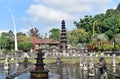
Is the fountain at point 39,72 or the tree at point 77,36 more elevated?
the tree at point 77,36

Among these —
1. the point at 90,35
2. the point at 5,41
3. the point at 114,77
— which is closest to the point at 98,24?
the point at 90,35

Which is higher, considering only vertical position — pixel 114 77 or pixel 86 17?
pixel 86 17

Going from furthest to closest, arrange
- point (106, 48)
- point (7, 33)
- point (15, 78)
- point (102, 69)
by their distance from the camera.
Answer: point (7, 33), point (106, 48), point (15, 78), point (102, 69)

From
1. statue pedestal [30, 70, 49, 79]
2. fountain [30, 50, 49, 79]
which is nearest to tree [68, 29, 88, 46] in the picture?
fountain [30, 50, 49, 79]

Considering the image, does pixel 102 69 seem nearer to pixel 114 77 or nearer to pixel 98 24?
pixel 114 77

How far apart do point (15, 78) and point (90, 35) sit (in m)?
131

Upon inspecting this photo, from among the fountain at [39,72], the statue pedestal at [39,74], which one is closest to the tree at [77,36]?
Answer: the fountain at [39,72]

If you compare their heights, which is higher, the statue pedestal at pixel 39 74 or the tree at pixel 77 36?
the tree at pixel 77 36

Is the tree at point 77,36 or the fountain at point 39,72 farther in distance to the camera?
the tree at point 77,36

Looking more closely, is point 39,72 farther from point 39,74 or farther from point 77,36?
point 77,36

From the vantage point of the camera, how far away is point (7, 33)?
640 feet

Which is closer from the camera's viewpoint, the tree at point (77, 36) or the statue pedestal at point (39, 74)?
the statue pedestal at point (39, 74)

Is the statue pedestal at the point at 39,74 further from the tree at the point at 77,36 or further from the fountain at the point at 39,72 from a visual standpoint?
the tree at the point at 77,36

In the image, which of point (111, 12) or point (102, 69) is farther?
point (111, 12)
